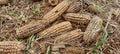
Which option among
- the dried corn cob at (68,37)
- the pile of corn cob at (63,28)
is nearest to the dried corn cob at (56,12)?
the pile of corn cob at (63,28)

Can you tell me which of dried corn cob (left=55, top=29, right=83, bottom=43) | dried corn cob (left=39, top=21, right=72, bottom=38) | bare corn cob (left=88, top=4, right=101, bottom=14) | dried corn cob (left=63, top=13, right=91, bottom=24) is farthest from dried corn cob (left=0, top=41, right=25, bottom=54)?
bare corn cob (left=88, top=4, right=101, bottom=14)

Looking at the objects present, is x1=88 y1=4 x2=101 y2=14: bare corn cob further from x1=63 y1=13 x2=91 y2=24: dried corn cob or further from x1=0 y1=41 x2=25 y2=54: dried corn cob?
x1=0 y1=41 x2=25 y2=54: dried corn cob

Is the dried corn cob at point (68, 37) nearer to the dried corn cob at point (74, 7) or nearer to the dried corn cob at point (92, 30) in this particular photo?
the dried corn cob at point (92, 30)

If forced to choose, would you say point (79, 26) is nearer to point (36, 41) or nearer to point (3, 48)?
point (36, 41)

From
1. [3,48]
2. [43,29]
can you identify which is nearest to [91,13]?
[43,29]

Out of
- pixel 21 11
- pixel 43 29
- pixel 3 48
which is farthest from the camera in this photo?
pixel 21 11

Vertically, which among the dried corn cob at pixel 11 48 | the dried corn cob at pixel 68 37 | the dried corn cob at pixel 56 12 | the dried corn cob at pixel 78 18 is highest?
the dried corn cob at pixel 56 12

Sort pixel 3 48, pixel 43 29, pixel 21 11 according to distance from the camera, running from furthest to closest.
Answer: pixel 21 11, pixel 43 29, pixel 3 48

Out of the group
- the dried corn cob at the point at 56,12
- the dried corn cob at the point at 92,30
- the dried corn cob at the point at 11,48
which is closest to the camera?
the dried corn cob at the point at 11,48
